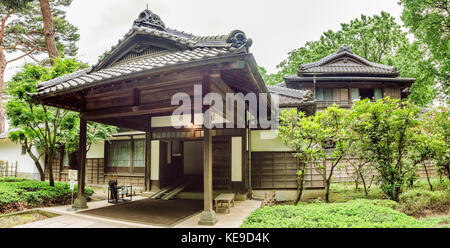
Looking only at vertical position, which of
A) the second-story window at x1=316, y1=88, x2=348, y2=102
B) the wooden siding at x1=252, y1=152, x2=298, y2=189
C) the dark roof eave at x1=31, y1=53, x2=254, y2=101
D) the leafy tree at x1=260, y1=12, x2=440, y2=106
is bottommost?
the wooden siding at x1=252, y1=152, x2=298, y2=189

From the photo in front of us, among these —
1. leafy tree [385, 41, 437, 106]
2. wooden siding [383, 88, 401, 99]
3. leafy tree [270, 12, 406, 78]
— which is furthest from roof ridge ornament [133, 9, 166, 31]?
leafy tree [270, 12, 406, 78]

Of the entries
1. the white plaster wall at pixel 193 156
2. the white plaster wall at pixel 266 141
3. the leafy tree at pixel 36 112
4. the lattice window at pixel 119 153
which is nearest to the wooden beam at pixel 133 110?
the leafy tree at pixel 36 112

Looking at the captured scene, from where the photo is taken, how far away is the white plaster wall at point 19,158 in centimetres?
1755

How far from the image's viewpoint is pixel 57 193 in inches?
334

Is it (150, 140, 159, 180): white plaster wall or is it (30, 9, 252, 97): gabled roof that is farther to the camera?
(150, 140, 159, 180): white plaster wall

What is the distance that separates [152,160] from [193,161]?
14.0ft

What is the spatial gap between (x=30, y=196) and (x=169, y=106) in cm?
563

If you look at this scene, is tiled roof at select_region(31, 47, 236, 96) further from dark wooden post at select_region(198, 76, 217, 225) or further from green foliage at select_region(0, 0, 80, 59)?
green foliage at select_region(0, 0, 80, 59)

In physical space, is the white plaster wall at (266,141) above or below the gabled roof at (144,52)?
below

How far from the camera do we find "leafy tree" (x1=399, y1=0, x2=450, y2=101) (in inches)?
471

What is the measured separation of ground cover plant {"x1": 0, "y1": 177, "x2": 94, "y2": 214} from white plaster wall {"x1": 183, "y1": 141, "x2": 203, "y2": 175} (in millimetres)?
6156

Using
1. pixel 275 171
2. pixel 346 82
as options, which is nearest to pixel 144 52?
pixel 275 171

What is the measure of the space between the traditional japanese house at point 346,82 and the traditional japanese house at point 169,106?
784 centimetres

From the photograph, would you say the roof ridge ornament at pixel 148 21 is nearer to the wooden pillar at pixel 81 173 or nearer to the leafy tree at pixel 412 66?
the wooden pillar at pixel 81 173
